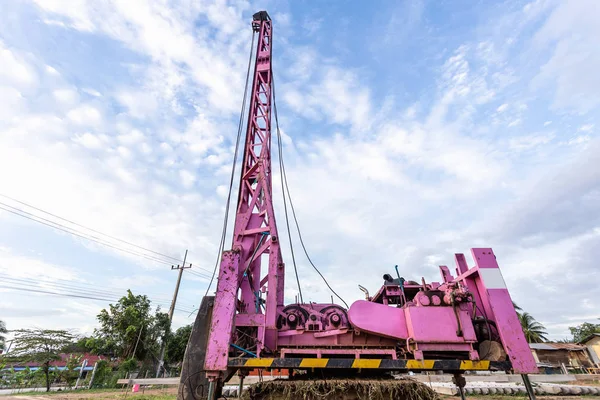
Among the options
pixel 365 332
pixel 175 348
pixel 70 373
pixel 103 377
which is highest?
pixel 175 348

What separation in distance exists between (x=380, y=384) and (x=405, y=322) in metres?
1.12

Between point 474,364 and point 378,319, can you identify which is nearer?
point 474,364

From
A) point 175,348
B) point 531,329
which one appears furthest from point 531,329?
point 175,348

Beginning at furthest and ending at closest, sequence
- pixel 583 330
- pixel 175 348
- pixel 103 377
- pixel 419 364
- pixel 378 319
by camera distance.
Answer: pixel 583 330 → pixel 175 348 → pixel 103 377 → pixel 378 319 → pixel 419 364

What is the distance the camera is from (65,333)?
20.4 meters

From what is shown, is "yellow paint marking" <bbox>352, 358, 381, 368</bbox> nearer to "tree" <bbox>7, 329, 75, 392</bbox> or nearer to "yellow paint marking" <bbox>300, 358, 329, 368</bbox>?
"yellow paint marking" <bbox>300, 358, 329, 368</bbox>

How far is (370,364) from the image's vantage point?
400cm

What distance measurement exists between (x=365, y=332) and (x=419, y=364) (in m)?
0.85

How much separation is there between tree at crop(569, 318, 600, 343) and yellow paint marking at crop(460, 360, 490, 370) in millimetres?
52543

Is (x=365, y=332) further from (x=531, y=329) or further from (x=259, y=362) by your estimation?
(x=531, y=329)

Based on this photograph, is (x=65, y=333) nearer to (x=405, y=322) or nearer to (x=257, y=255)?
(x=257, y=255)

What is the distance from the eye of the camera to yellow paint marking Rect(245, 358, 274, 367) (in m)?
3.96

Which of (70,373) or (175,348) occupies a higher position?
(175,348)

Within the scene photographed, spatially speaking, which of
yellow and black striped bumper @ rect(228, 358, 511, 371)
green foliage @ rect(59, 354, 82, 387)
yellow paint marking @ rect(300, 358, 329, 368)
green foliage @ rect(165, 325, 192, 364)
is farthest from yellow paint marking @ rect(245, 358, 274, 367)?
green foliage @ rect(165, 325, 192, 364)
